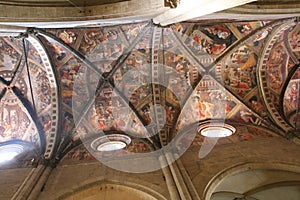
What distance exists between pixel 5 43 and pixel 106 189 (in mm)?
4999

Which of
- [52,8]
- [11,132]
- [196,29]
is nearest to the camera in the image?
[52,8]

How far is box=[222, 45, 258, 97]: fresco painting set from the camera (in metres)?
10.5

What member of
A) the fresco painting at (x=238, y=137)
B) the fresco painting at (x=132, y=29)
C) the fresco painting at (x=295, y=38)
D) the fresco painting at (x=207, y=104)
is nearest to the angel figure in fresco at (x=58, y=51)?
the fresco painting at (x=132, y=29)

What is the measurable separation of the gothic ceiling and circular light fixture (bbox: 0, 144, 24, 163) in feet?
0.74

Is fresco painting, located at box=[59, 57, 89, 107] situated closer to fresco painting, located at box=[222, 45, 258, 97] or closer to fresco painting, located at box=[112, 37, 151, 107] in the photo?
fresco painting, located at box=[112, 37, 151, 107]

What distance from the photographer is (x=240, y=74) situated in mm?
10688

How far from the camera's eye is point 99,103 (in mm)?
10961

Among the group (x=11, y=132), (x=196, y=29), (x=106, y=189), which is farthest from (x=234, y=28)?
(x=11, y=132)

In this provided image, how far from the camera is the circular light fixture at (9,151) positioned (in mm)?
9516

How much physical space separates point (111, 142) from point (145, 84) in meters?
2.15

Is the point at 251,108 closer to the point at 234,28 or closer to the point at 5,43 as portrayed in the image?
the point at 234,28

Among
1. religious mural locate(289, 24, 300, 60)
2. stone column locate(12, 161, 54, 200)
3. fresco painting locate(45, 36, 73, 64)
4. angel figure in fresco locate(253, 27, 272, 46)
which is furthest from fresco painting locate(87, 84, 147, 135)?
religious mural locate(289, 24, 300, 60)

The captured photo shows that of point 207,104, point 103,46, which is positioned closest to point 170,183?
point 207,104

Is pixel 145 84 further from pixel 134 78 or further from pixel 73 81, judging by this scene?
pixel 73 81
